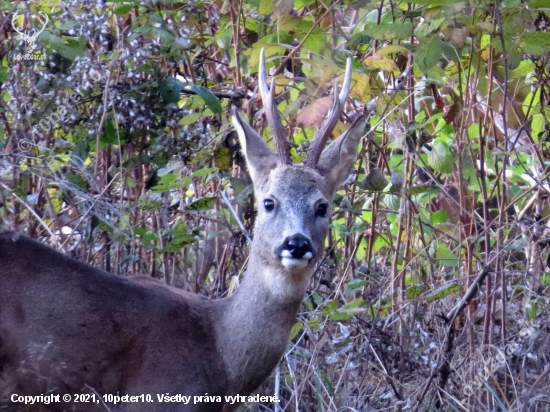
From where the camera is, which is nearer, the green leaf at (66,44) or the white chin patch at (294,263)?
the white chin patch at (294,263)

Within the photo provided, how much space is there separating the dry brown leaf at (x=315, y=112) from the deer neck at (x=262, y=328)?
0.87 meters

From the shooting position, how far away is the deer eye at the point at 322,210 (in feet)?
16.7

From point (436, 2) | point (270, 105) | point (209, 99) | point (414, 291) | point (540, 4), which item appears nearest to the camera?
point (436, 2)

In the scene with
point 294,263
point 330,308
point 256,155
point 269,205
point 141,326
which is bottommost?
point 141,326

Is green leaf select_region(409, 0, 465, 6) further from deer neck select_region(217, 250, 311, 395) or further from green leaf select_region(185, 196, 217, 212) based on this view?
green leaf select_region(185, 196, 217, 212)

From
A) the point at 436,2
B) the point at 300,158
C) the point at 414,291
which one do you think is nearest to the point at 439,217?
the point at 300,158

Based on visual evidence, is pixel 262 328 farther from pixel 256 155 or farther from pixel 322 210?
pixel 256 155

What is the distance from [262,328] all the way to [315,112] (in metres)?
1.24

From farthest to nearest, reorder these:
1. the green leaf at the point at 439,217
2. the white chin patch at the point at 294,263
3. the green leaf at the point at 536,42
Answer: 1. the green leaf at the point at 439,217
2. the green leaf at the point at 536,42
3. the white chin patch at the point at 294,263

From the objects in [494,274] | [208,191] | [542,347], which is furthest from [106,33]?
[542,347]

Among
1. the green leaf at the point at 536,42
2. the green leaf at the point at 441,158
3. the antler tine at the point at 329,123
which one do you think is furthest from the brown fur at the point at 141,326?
the green leaf at the point at 536,42

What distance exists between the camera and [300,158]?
5.99 metres

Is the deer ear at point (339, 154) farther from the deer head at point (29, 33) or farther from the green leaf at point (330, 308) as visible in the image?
the deer head at point (29, 33)

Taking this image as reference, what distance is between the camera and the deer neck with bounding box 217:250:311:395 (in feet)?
15.6
